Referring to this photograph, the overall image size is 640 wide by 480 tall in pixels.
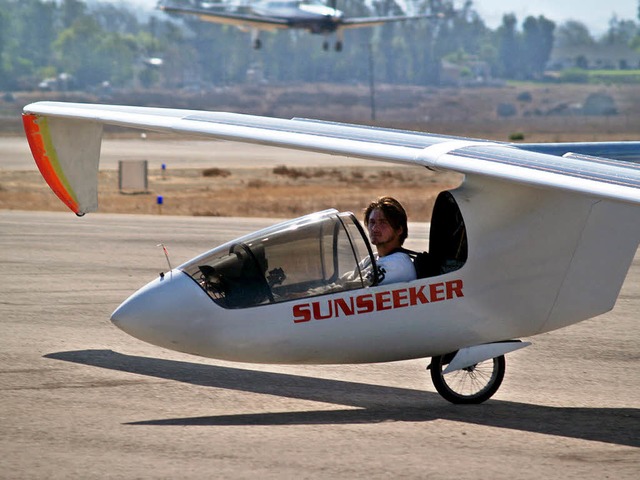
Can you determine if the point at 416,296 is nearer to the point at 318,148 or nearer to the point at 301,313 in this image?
the point at 301,313

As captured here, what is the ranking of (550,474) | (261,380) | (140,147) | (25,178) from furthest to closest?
1. (140,147)
2. (25,178)
3. (261,380)
4. (550,474)

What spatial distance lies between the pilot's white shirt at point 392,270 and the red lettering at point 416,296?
0.35ft

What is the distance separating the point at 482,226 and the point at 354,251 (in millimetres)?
1072

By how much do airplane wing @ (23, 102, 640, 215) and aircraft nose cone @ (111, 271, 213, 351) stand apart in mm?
1352

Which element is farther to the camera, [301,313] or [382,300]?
[382,300]

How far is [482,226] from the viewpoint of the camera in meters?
9.53

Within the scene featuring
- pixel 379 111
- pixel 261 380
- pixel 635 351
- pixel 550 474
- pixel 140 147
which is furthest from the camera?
pixel 379 111

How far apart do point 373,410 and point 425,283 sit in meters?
1.11

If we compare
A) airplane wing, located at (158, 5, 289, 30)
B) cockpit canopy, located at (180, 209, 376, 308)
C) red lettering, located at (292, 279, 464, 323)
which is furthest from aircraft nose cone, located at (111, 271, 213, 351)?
airplane wing, located at (158, 5, 289, 30)

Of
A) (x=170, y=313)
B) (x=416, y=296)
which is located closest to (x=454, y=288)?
(x=416, y=296)

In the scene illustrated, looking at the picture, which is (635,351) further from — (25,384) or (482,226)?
(25,384)

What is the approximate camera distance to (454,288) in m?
9.54

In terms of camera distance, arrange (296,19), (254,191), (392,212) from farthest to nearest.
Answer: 1. (296,19)
2. (254,191)
3. (392,212)

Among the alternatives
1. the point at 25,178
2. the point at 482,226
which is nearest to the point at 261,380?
the point at 482,226
